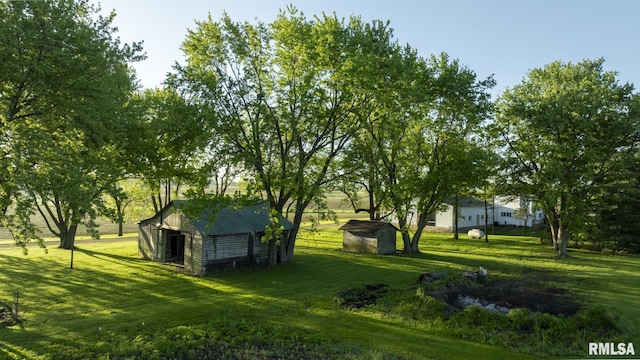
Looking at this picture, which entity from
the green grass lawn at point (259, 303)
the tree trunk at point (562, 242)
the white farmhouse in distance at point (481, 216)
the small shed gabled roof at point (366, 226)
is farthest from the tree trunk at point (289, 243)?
the white farmhouse in distance at point (481, 216)

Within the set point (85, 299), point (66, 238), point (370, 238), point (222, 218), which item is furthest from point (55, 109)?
point (370, 238)

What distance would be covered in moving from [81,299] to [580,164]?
128 feet

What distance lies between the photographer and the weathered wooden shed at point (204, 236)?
26016 millimetres

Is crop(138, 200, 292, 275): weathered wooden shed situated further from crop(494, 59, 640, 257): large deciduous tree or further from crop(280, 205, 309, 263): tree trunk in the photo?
crop(494, 59, 640, 257): large deciduous tree

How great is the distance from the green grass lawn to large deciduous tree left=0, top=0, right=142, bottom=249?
438 centimetres

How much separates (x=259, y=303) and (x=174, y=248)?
15.4 meters

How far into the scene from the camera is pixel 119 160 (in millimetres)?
24438

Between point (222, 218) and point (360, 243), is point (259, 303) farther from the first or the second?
point (360, 243)

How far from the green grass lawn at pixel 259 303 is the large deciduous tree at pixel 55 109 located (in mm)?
4382

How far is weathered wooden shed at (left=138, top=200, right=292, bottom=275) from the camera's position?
26.0 m

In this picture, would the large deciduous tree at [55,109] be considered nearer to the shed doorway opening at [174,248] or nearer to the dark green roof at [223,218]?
the dark green roof at [223,218]

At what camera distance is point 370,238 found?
1423 inches

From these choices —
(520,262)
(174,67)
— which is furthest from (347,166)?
(520,262)

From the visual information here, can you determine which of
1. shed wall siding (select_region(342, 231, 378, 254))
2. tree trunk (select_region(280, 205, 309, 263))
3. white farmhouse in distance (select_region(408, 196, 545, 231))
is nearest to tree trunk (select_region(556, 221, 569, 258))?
shed wall siding (select_region(342, 231, 378, 254))
